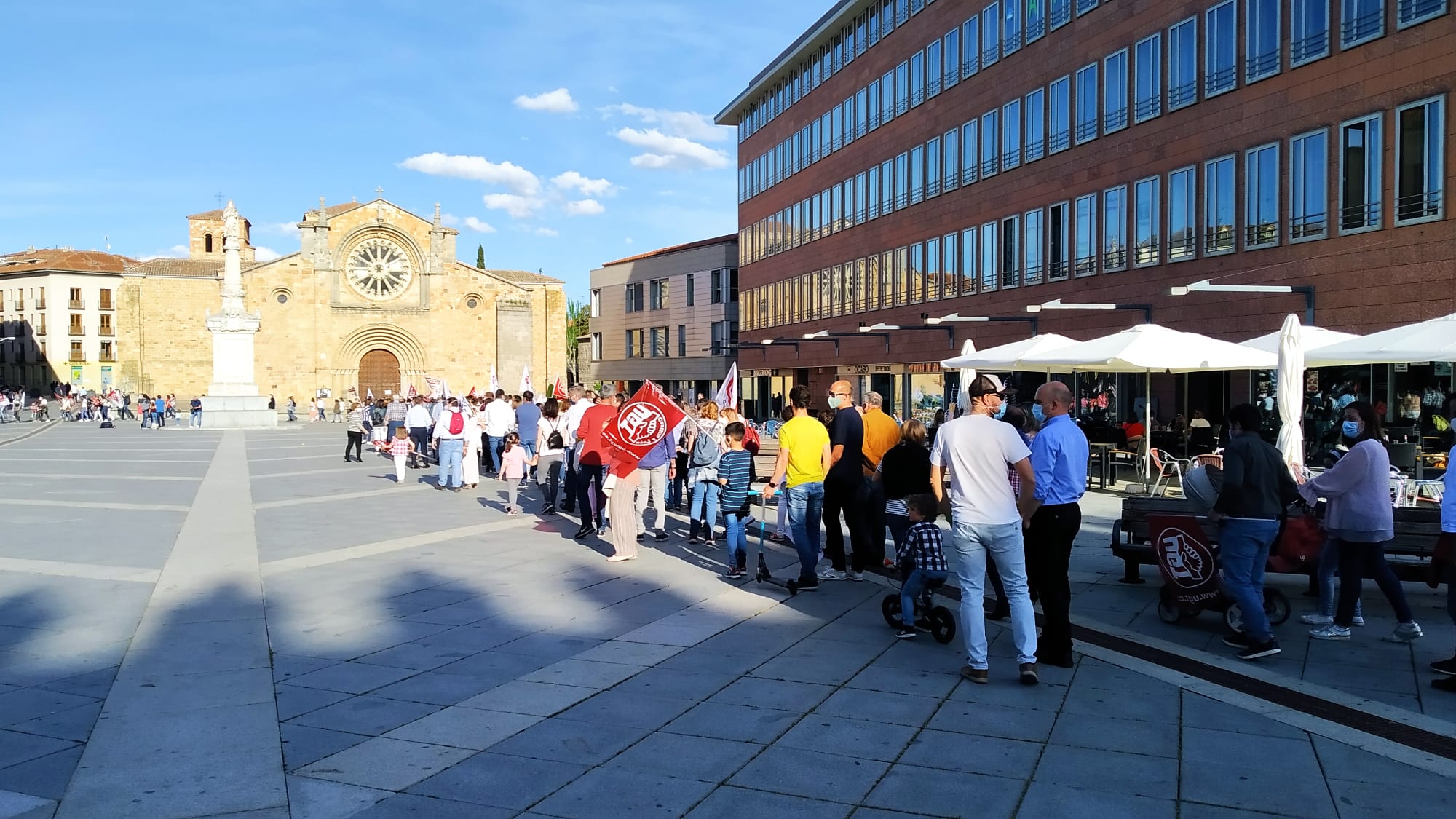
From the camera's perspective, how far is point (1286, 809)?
439 centimetres

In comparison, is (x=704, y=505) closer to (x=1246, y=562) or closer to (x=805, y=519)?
(x=805, y=519)

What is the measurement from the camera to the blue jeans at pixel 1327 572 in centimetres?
759

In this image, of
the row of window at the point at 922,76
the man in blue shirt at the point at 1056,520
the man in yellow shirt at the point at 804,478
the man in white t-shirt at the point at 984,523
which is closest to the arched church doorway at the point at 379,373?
the row of window at the point at 922,76

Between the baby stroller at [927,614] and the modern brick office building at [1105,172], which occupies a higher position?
the modern brick office building at [1105,172]

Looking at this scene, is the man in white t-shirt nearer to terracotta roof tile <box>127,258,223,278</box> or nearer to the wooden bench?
the wooden bench

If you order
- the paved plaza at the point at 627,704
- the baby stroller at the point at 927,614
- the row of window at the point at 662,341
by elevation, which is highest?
the row of window at the point at 662,341

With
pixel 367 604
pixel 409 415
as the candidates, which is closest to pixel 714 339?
pixel 409 415

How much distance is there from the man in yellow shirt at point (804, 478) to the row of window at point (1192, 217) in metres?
14.7

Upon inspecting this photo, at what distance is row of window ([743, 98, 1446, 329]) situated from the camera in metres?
18.7

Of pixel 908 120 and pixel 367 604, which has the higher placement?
pixel 908 120

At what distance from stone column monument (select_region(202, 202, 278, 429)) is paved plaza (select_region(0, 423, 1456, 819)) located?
1532 inches

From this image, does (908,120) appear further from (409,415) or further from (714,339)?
(714,339)

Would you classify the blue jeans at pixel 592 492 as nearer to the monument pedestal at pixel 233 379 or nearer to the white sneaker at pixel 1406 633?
the white sneaker at pixel 1406 633

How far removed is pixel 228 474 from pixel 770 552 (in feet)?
45.3
